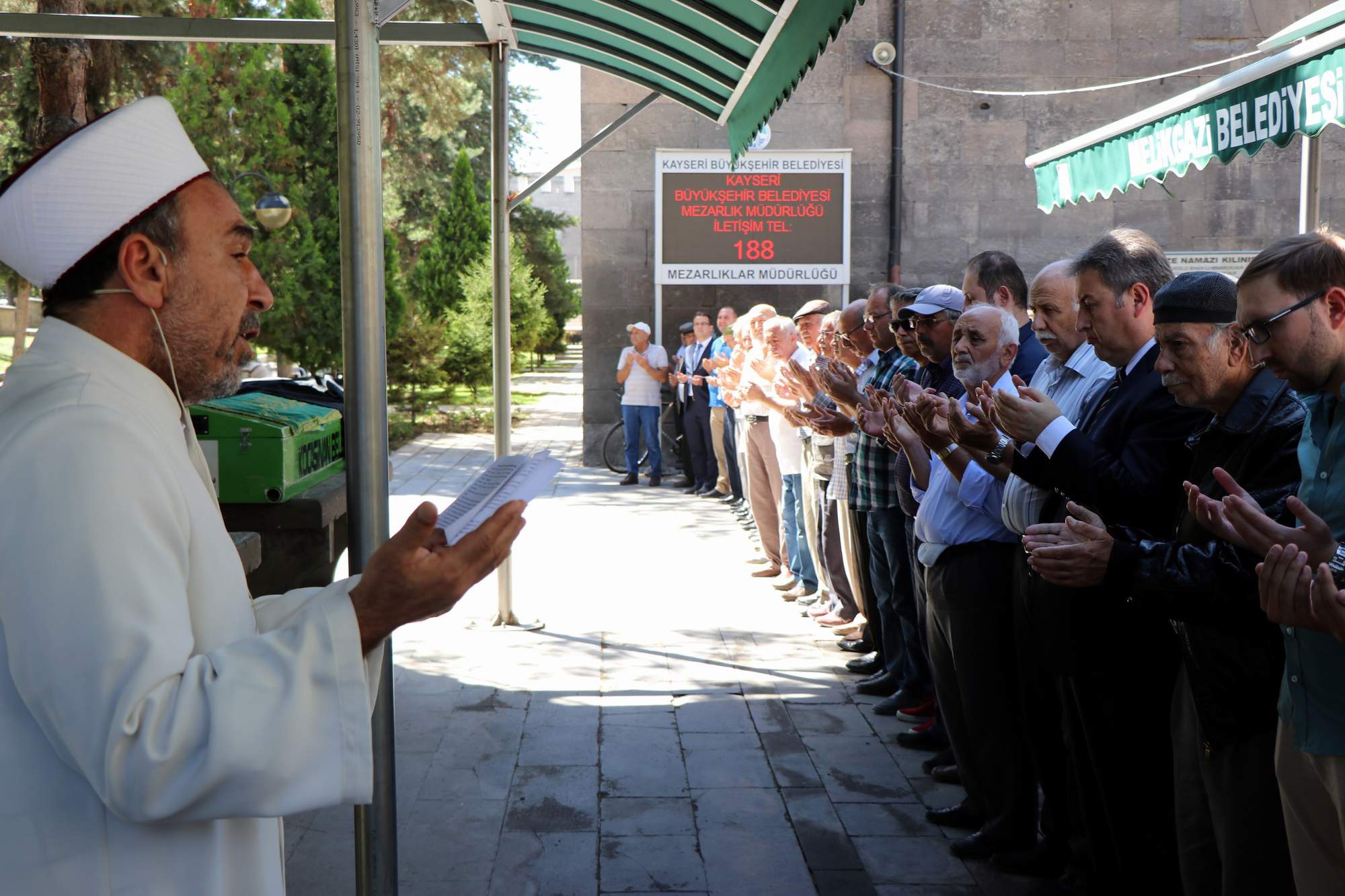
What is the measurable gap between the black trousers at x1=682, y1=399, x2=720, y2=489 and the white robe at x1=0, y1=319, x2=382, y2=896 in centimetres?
1287

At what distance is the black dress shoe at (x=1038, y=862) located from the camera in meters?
4.25

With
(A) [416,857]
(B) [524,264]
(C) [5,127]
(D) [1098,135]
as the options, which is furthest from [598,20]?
(B) [524,264]

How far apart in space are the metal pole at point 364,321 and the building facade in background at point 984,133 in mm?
13068

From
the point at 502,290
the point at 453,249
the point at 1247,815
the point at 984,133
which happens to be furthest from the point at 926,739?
the point at 453,249

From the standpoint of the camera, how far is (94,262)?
5.73ft

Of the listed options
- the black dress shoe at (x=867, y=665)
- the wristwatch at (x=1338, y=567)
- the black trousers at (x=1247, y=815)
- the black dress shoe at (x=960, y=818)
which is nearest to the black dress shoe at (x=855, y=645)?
the black dress shoe at (x=867, y=665)

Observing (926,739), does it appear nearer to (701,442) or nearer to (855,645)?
(855,645)

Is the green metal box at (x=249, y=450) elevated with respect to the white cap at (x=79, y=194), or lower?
lower

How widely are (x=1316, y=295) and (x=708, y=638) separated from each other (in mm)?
5472

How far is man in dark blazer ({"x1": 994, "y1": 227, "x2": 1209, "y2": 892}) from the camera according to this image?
3.49 metres

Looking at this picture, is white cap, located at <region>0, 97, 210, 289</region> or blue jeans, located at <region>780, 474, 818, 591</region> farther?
blue jeans, located at <region>780, 474, 818, 591</region>

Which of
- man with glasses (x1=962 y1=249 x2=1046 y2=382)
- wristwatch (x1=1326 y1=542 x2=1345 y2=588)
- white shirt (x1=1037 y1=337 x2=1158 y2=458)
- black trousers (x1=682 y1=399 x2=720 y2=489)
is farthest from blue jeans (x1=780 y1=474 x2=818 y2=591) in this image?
wristwatch (x1=1326 y1=542 x2=1345 y2=588)

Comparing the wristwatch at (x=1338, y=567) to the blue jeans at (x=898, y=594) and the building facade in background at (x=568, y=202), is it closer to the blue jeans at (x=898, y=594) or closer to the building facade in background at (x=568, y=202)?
the blue jeans at (x=898, y=594)

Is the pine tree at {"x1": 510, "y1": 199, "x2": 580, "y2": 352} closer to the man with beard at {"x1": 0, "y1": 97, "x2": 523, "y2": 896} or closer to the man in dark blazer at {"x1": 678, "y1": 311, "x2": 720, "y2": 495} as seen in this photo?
the man in dark blazer at {"x1": 678, "y1": 311, "x2": 720, "y2": 495}
